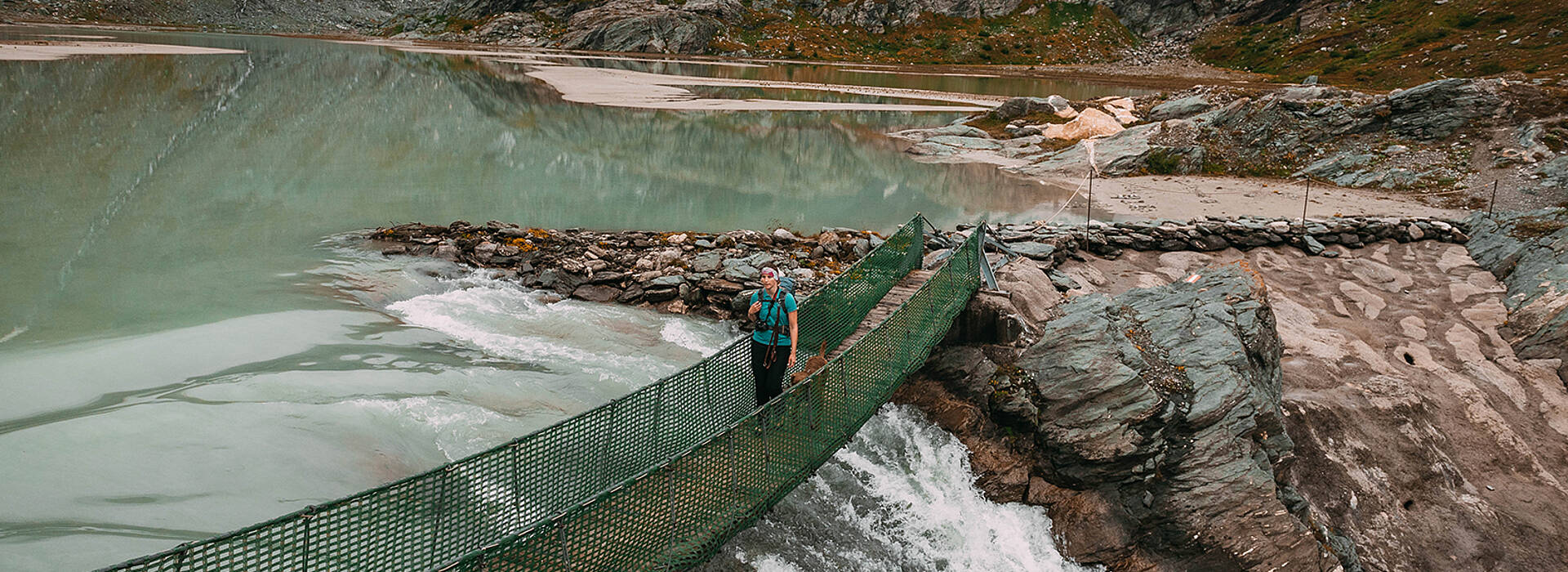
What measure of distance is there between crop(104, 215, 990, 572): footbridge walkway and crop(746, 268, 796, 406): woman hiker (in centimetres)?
50

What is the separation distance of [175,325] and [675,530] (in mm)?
11300

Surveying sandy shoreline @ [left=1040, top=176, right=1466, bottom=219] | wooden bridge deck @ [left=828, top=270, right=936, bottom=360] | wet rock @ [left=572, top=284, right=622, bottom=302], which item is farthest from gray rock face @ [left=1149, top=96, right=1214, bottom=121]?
wet rock @ [left=572, top=284, right=622, bottom=302]

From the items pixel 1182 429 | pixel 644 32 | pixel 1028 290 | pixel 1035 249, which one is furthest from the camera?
pixel 644 32

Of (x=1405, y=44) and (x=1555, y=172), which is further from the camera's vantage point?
(x=1405, y=44)

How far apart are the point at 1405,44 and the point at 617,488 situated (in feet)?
359

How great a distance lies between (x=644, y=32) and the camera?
129 meters

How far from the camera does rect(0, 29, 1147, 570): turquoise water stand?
993 cm

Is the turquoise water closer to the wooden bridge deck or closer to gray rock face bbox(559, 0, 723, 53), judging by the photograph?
the wooden bridge deck

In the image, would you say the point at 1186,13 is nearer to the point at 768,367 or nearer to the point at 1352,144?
the point at 1352,144

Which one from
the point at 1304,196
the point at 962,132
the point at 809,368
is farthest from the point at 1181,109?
the point at 809,368

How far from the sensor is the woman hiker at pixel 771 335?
386 inches

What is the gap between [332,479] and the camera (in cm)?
991

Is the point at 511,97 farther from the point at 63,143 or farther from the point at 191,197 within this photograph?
the point at 191,197

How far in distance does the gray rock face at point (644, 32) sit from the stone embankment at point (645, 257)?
11200 centimetres
